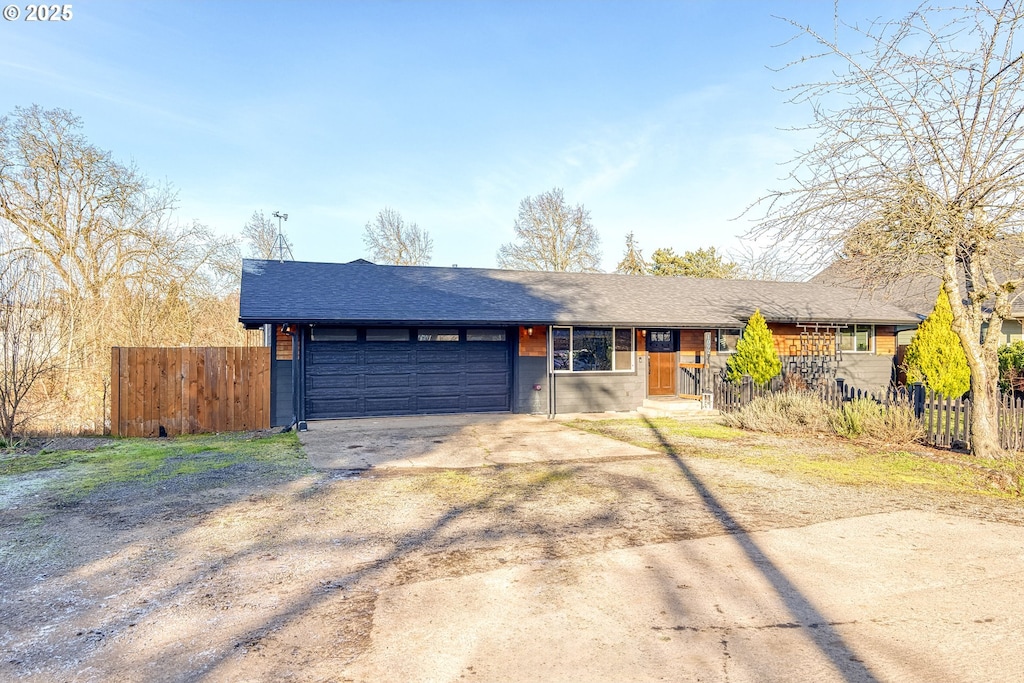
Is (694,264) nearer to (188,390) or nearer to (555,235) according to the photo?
(555,235)

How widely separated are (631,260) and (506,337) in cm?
2211

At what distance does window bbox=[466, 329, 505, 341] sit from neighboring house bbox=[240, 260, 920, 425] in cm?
3

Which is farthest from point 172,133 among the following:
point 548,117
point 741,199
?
point 741,199

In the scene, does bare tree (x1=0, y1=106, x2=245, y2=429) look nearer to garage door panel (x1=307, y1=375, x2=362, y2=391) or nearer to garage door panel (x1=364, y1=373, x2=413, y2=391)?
garage door panel (x1=307, y1=375, x2=362, y2=391)

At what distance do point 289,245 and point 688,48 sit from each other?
88.3 ft

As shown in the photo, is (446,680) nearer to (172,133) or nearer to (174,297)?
(172,133)

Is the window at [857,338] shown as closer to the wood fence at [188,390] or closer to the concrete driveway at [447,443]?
the concrete driveway at [447,443]

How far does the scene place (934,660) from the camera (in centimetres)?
281

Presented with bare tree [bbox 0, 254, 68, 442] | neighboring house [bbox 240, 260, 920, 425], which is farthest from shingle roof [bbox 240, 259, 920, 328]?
bare tree [bbox 0, 254, 68, 442]

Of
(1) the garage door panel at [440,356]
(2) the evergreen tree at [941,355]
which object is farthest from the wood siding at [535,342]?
(2) the evergreen tree at [941,355]

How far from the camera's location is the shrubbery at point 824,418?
909 centimetres

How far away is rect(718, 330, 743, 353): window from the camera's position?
15492 millimetres

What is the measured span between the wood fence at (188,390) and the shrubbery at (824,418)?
383 inches

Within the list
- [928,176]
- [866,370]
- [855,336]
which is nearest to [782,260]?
[928,176]
